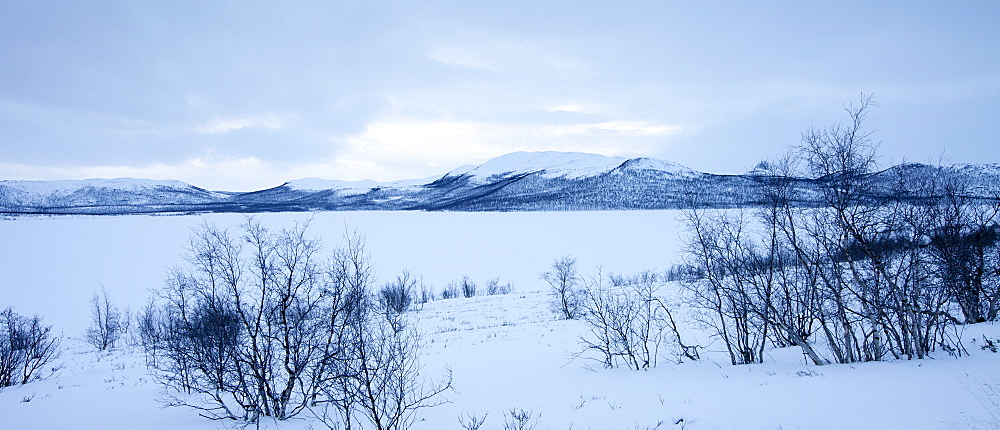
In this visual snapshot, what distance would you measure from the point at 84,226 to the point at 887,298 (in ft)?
404

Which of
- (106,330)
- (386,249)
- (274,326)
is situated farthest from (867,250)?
(386,249)

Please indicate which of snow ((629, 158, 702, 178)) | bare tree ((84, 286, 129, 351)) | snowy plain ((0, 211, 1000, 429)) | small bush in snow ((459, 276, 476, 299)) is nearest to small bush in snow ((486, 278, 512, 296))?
small bush in snow ((459, 276, 476, 299))

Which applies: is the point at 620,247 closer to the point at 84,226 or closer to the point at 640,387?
the point at 640,387

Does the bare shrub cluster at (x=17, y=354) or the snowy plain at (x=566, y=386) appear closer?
the snowy plain at (x=566, y=386)

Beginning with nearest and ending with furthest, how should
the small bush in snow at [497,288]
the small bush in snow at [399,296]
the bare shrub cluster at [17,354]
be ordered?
the bare shrub cluster at [17,354]
the small bush in snow at [399,296]
the small bush in snow at [497,288]

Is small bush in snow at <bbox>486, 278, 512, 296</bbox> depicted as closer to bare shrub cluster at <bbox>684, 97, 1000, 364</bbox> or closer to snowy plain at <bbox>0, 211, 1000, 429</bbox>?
snowy plain at <bbox>0, 211, 1000, 429</bbox>

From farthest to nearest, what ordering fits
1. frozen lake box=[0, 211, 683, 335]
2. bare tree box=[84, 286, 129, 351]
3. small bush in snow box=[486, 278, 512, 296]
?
frozen lake box=[0, 211, 683, 335] → small bush in snow box=[486, 278, 512, 296] → bare tree box=[84, 286, 129, 351]

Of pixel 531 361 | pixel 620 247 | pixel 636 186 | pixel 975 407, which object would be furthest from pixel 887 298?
pixel 636 186

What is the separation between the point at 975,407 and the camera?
18.6ft

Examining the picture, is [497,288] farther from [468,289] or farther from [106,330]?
[106,330]

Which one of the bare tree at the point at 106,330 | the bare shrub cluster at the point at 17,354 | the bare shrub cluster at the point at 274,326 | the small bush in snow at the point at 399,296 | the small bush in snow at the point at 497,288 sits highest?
the bare shrub cluster at the point at 274,326

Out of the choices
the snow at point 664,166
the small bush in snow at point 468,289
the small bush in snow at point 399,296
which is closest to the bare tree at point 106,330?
the small bush in snow at point 399,296

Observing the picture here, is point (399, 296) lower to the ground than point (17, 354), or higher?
lower

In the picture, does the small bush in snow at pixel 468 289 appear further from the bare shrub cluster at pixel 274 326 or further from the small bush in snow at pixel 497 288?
the bare shrub cluster at pixel 274 326
